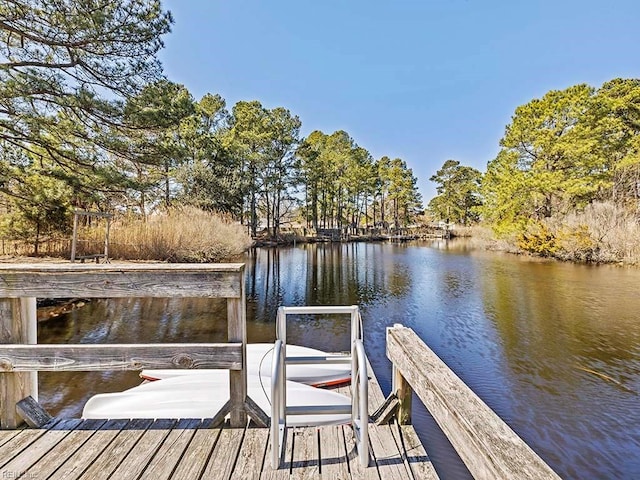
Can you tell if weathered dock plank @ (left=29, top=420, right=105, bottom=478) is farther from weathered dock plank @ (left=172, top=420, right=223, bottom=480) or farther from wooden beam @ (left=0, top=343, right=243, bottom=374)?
weathered dock plank @ (left=172, top=420, right=223, bottom=480)

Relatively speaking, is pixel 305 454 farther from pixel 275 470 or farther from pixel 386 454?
pixel 386 454

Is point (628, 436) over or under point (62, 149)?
under

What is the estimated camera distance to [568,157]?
2053 centimetres

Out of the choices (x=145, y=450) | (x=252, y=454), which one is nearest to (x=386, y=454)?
(x=252, y=454)

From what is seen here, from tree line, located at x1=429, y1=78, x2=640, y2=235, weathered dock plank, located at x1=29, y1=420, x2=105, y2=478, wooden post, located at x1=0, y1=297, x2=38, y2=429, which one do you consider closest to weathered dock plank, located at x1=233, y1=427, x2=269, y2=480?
weathered dock plank, located at x1=29, y1=420, x2=105, y2=478

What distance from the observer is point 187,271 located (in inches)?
76.2

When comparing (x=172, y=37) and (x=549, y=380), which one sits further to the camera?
(x=172, y=37)

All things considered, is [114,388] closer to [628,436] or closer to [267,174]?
[628,436]

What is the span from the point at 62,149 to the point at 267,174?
77.4 ft

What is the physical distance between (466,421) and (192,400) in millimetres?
2723

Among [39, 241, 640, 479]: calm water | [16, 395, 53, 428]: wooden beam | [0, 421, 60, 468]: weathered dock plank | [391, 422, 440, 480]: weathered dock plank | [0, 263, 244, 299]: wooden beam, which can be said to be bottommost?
[39, 241, 640, 479]: calm water

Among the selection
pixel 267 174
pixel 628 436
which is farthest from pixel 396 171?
pixel 628 436

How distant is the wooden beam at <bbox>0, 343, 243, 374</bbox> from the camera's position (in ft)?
6.23

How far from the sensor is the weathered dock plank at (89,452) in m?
1.63
